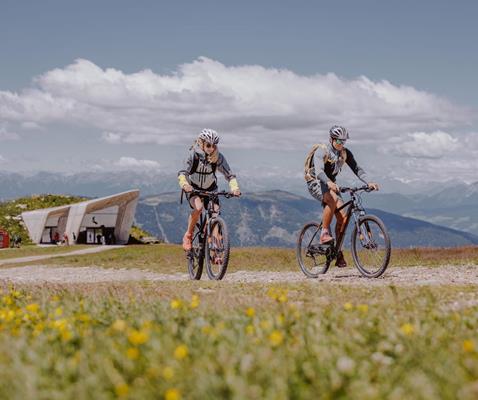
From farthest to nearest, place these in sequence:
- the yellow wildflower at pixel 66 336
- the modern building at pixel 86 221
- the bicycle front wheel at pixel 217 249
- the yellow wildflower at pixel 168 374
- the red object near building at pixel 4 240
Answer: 1. the modern building at pixel 86 221
2. the red object near building at pixel 4 240
3. the bicycle front wheel at pixel 217 249
4. the yellow wildflower at pixel 66 336
5. the yellow wildflower at pixel 168 374

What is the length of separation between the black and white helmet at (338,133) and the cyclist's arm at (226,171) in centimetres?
246

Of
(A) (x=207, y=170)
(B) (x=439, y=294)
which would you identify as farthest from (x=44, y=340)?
(A) (x=207, y=170)

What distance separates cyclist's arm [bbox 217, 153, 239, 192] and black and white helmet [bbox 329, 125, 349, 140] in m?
2.46

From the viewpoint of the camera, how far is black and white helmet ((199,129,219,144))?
13.5 m

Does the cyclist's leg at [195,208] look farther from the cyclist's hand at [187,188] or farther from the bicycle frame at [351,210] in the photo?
the bicycle frame at [351,210]

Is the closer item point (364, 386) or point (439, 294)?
point (364, 386)

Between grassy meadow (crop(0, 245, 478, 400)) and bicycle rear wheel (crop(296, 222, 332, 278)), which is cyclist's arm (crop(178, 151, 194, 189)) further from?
grassy meadow (crop(0, 245, 478, 400))

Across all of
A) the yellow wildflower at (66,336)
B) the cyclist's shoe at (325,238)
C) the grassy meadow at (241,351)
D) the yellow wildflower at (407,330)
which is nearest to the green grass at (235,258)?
the cyclist's shoe at (325,238)

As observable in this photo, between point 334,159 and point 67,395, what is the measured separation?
35.9 ft

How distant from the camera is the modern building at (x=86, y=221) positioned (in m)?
57.8

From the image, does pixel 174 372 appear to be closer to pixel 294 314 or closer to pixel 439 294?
pixel 294 314

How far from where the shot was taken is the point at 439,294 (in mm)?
8406

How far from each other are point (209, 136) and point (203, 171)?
2.99 ft

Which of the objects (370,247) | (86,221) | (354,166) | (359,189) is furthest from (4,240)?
(359,189)
